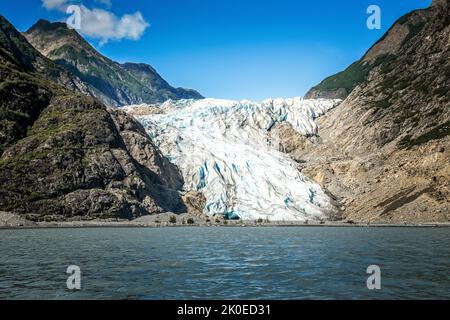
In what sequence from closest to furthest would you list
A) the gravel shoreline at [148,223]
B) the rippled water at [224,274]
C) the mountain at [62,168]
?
1. the rippled water at [224,274]
2. the gravel shoreline at [148,223]
3. the mountain at [62,168]

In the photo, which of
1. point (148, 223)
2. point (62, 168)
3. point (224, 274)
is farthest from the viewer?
point (62, 168)

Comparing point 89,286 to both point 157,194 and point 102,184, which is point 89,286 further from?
point 157,194

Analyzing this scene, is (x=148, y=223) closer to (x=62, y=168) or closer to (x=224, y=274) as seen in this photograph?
(x=62, y=168)

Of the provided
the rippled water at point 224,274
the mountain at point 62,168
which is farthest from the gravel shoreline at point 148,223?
the rippled water at point 224,274

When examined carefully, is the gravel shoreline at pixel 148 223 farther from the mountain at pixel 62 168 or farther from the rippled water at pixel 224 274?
the rippled water at pixel 224 274

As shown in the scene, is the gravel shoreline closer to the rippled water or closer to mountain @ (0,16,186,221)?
mountain @ (0,16,186,221)

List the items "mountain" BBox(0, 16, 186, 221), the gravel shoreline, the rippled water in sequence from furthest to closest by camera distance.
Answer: "mountain" BBox(0, 16, 186, 221) → the gravel shoreline → the rippled water

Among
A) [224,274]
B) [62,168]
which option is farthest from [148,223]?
[224,274]

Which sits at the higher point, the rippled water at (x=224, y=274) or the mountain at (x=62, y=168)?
the mountain at (x=62, y=168)

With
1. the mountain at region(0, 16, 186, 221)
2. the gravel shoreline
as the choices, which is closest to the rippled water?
the gravel shoreline

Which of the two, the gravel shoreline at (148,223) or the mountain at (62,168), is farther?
the mountain at (62,168)

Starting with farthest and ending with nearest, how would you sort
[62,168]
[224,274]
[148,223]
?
[62,168]
[148,223]
[224,274]
